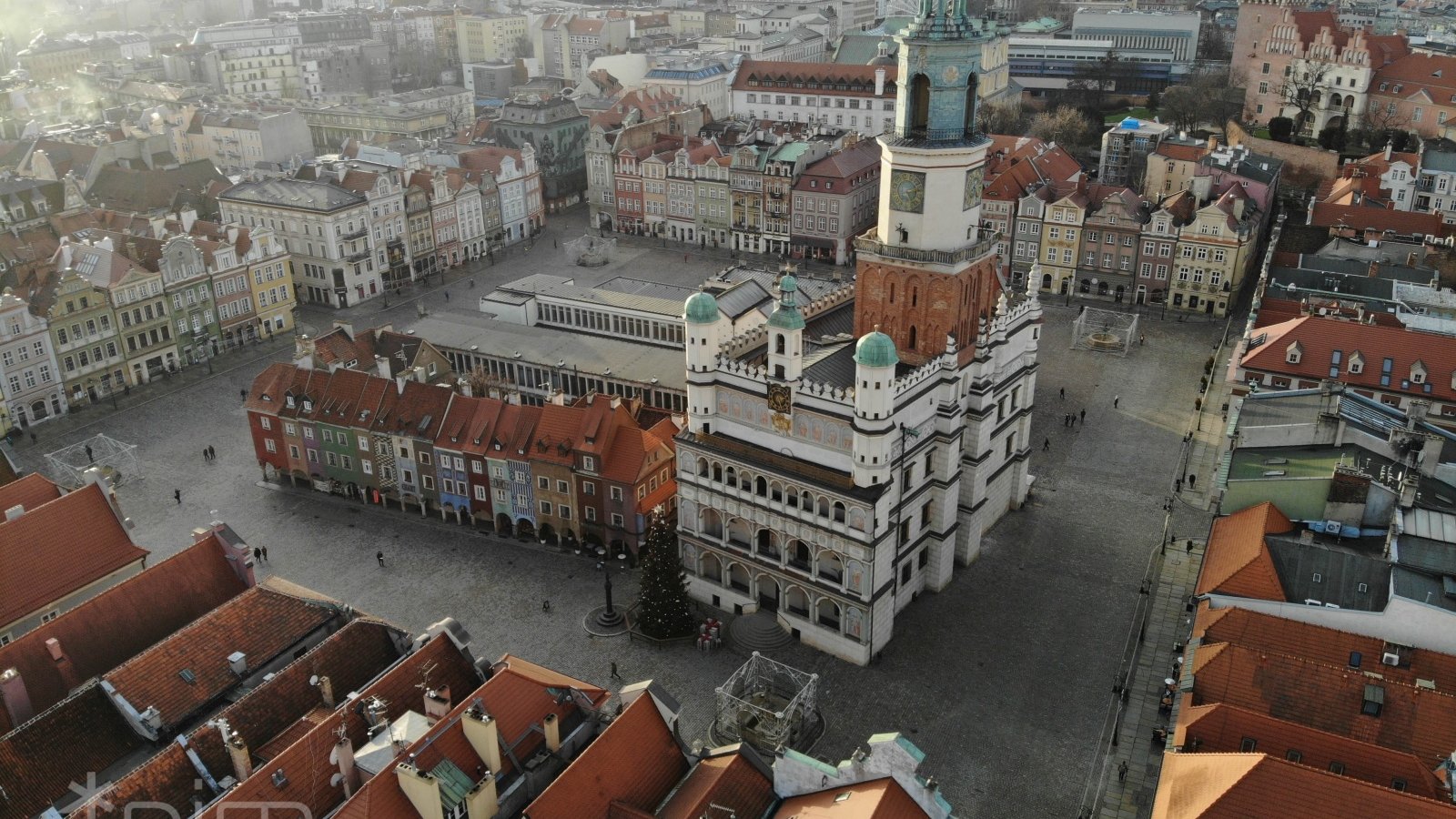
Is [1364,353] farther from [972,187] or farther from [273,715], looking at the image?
[273,715]

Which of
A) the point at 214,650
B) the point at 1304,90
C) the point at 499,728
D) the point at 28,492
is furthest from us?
the point at 1304,90

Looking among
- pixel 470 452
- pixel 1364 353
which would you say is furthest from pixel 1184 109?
pixel 470 452

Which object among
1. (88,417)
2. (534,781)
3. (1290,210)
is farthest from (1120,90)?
(534,781)

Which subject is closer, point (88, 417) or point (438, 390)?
point (438, 390)

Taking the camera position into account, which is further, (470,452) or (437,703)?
(470,452)

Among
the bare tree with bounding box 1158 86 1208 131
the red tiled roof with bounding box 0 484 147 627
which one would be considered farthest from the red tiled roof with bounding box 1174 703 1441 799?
the bare tree with bounding box 1158 86 1208 131

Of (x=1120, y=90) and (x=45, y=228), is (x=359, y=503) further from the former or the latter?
(x=1120, y=90)

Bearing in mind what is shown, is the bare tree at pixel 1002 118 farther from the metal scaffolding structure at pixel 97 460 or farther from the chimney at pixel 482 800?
the chimney at pixel 482 800
